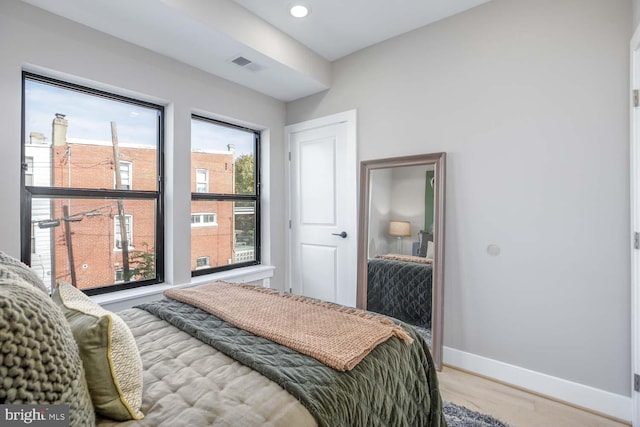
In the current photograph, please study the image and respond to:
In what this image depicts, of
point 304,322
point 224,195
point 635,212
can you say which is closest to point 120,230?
point 224,195

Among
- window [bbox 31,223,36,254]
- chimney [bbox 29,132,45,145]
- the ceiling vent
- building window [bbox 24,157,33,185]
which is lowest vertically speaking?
window [bbox 31,223,36,254]

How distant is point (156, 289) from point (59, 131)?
4.42 ft

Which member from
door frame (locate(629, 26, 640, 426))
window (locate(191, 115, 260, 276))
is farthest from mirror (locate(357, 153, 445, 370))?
window (locate(191, 115, 260, 276))

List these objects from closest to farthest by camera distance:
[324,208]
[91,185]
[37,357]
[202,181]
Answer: [37,357] < [91,185] < [202,181] < [324,208]

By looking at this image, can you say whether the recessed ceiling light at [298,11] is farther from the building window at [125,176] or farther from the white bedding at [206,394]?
the white bedding at [206,394]

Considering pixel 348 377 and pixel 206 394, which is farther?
pixel 348 377

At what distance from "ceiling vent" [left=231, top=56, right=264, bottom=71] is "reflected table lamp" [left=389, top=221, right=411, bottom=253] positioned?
6.03 feet

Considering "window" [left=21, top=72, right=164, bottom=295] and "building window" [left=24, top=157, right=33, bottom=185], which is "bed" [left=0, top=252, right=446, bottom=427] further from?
"building window" [left=24, top=157, right=33, bottom=185]

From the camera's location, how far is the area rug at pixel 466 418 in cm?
175

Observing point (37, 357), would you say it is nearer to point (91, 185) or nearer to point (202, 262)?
point (91, 185)

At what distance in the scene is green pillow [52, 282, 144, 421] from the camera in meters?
0.81

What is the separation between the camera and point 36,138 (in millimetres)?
2092

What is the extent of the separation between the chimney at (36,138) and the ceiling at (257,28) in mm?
799

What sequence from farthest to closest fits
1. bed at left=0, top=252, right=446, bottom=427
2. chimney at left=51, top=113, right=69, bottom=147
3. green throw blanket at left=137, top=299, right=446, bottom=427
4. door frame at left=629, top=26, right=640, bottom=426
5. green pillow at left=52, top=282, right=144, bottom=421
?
1. chimney at left=51, top=113, right=69, bottom=147
2. door frame at left=629, top=26, right=640, bottom=426
3. green throw blanket at left=137, top=299, right=446, bottom=427
4. green pillow at left=52, top=282, right=144, bottom=421
5. bed at left=0, top=252, right=446, bottom=427
